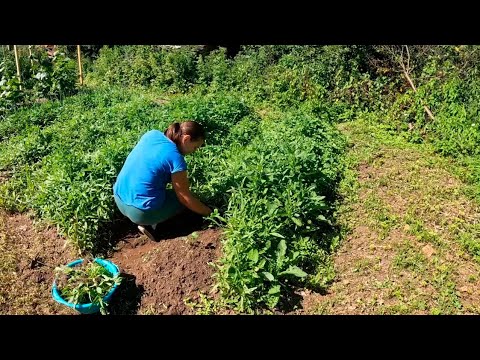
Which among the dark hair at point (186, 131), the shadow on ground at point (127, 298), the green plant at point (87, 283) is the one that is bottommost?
the shadow on ground at point (127, 298)

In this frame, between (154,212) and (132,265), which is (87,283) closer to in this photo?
(132,265)

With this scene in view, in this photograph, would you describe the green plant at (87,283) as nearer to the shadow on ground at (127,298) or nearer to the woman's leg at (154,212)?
the shadow on ground at (127,298)

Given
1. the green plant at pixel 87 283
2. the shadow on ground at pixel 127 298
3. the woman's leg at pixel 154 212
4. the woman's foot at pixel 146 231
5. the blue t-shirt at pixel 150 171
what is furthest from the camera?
the woman's foot at pixel 146 231

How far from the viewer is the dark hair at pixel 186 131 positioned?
4.00 m

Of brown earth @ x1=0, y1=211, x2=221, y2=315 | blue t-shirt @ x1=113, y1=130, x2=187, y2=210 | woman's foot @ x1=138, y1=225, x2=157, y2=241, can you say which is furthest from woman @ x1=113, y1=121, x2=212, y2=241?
brown earth @ x1=0, y1=211, x2=221, y2=315

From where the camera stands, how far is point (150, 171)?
3.98m

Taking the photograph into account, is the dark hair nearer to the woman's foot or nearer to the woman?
the woman

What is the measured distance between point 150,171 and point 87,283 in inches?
41.9

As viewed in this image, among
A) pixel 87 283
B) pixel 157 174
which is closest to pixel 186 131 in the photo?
pixel 157 174

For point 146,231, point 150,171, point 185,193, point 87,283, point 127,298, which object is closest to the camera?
point 87,283

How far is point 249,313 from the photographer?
11.6 feet

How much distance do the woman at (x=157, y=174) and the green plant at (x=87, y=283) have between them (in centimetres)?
69

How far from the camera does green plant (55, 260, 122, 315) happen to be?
3.51 metres

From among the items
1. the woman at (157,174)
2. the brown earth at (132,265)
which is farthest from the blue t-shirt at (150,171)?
the brown earth at (132,265)
